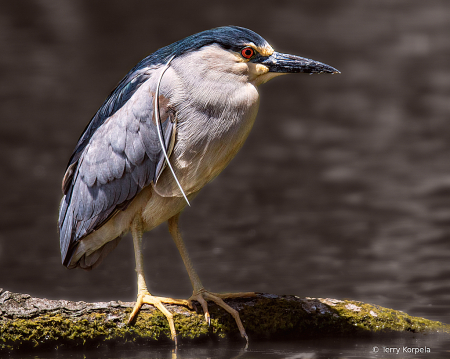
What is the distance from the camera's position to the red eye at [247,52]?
74.0 inches

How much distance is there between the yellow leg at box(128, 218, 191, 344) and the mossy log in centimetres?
2

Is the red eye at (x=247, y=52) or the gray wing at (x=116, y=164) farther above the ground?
the red eye at (x=247, y=52)

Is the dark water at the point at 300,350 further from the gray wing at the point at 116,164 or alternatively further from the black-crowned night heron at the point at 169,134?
the gray wing at the point at 116,164

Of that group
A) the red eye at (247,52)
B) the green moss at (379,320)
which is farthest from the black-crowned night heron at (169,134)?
the green moss at (379,320)

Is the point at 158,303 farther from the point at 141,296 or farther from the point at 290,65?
the point at 290,65

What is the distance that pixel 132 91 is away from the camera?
196 centimetres

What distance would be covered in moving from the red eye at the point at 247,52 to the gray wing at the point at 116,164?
30 centimetres

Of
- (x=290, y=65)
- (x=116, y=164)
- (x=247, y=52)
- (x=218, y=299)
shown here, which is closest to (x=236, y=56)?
(x=247, y=52)

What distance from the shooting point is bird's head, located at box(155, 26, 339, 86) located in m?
1.87

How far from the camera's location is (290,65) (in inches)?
76.0

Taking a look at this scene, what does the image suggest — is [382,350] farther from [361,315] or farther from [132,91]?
[132,91]

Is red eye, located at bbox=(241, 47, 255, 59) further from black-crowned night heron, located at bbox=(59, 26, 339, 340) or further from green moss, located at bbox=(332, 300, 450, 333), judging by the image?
green moss, located at bbox=(332, 300, 450, 333)

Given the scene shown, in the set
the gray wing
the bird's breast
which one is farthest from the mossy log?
the bird's breast

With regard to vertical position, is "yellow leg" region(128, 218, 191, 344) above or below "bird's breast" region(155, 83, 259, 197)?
below
